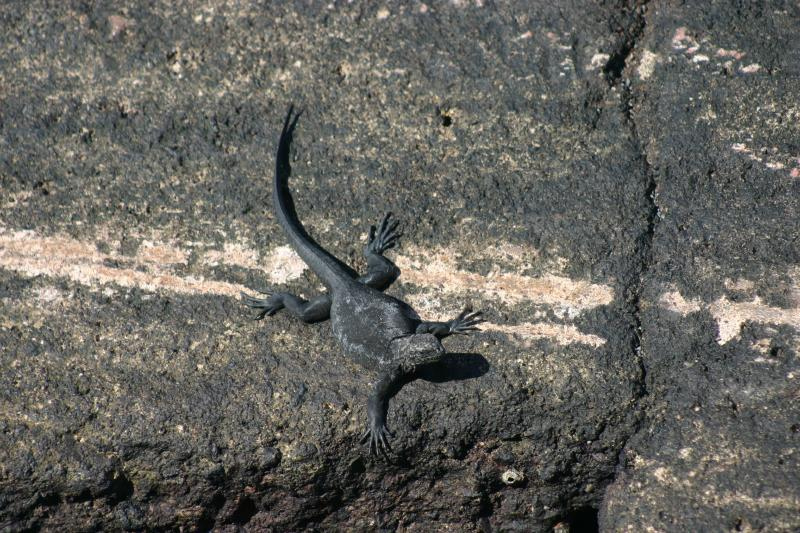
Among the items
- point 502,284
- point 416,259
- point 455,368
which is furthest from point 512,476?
point 416,259

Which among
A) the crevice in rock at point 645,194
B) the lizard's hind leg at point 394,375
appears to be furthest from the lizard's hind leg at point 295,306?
the crevice in rock at point 645,194

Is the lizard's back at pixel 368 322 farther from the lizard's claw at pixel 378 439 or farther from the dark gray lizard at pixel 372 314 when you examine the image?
the lizard's claw at pixel 378 439

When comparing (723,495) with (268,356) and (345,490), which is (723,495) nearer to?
(345,490)

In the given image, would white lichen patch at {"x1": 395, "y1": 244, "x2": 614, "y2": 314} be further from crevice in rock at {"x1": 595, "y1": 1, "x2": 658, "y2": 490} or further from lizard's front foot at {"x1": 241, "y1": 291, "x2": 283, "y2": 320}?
lizard's front foot at {"x1": 241, "y1": 291, "x2": 283, "y2": 320}

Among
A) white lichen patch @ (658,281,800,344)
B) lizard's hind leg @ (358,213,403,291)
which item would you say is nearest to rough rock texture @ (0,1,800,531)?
white lichen patch @ (658,281,800,344)

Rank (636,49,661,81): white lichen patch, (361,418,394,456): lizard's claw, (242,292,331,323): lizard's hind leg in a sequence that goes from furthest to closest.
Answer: (636,49,661,81): white lichen patch < (242,292,331,323): lizard's hind leg < (361,418,394,456): lizard's claw

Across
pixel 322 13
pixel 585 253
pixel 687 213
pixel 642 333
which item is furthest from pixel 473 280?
pixel 322 13
